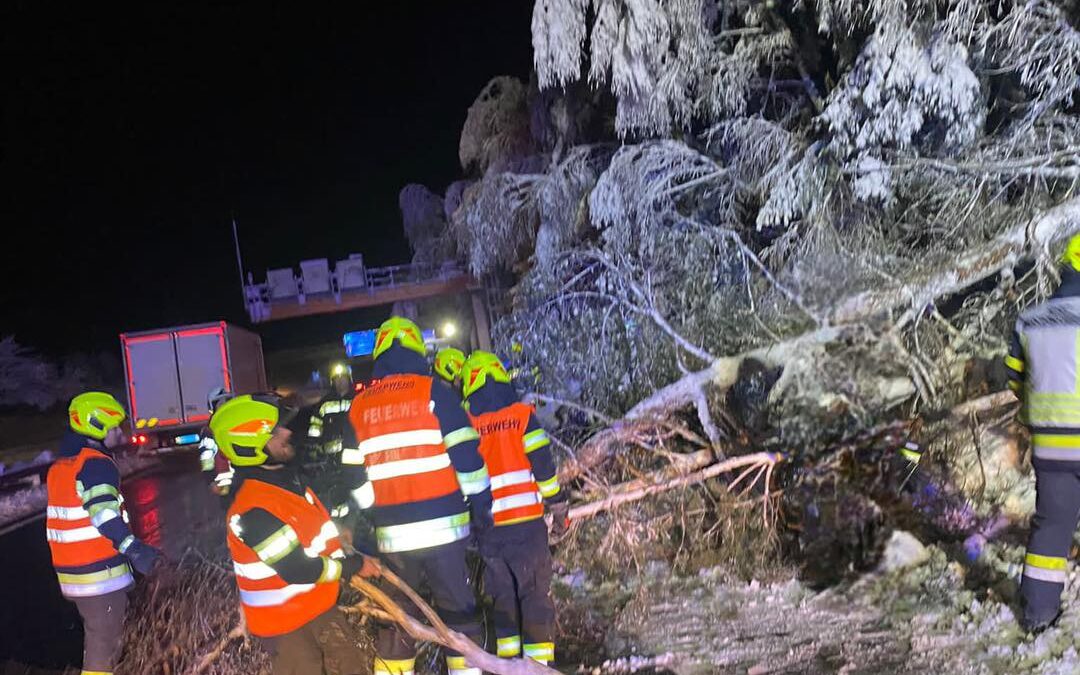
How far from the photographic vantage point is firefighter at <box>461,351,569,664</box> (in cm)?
349

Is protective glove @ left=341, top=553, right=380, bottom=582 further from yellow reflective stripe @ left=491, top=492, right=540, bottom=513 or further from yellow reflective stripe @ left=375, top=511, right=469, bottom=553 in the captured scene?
yellow reflective stripe @ left=491, top=492, right=540, bottom=513

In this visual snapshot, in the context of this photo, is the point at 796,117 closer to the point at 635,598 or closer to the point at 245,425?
the point at 635,598

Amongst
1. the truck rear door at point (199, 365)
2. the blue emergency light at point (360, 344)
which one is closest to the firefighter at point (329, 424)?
the blue emergency light at point (360, 344)

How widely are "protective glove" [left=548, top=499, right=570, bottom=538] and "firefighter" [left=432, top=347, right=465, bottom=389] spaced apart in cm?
112

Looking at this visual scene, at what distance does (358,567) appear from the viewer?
291cm

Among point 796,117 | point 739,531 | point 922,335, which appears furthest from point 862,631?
point 796,117

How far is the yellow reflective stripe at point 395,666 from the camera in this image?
3.16 m

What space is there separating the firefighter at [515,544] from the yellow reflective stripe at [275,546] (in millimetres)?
1180

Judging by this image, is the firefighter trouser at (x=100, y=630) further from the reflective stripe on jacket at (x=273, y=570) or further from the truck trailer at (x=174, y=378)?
the truck trailer at (x=174, y=378)

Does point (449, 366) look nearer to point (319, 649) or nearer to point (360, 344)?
point (319, 649)

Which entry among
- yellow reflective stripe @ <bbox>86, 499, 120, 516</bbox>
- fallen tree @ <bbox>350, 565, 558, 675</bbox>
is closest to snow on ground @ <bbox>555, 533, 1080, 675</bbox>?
fallen tree @ <bbox>350, 565, 558, 675</bbox>

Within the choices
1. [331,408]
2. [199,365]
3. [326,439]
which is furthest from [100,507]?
[199,365]

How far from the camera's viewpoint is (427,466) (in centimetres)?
309

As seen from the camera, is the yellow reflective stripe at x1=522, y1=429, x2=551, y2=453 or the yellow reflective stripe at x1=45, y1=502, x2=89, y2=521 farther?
the yellow reflective stripe at x1=522, y1=429, x2=551, y2=453
